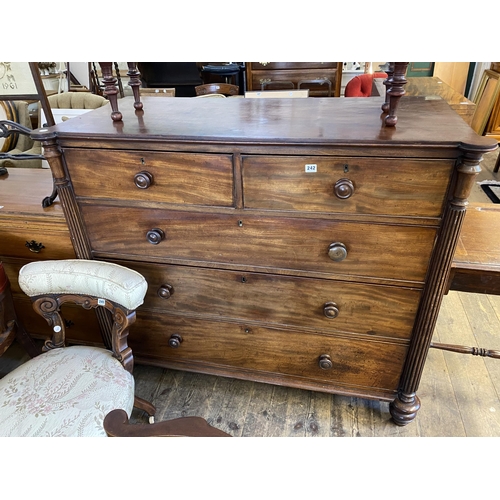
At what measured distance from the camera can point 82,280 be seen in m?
1.29

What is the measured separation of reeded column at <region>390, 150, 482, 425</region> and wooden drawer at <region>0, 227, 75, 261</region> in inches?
56.3

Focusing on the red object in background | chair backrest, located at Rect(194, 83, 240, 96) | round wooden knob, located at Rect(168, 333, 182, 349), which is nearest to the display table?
the red object in background

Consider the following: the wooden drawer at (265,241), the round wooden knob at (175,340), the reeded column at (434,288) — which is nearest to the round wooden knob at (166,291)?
the wooden drawer at (265,241)

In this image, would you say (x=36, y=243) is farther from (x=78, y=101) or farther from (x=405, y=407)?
(x=78, y=101)

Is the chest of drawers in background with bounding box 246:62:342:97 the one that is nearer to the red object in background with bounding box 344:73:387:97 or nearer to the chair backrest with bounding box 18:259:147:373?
the red object in background with bounding box 344:73:387:97

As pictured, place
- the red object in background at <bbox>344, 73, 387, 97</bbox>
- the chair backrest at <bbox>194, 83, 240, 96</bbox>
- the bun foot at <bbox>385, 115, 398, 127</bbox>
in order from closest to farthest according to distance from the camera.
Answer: the bun foot at <bbox>385, 115, 398, 127</bbox>
the red object in background at <bbox>344, 73, 387, 97</bbox>
the chair backrest at <bbox>194, 83, 240, 96</bbox>

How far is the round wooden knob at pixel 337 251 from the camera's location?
1217 millimetres

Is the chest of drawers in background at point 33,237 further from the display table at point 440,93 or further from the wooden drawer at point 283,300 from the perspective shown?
the display table at point 440,93

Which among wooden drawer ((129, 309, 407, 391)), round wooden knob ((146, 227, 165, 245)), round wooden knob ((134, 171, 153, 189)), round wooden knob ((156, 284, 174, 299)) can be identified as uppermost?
round wooden knob ((134, 171, 153, 189))

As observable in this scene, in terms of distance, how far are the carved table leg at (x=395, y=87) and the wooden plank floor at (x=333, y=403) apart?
125 centimetres

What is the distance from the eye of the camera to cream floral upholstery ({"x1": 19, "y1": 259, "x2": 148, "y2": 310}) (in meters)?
1.26

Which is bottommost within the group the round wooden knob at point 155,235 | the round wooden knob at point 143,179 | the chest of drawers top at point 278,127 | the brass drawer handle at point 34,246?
the brass drawer handle at point 34,246

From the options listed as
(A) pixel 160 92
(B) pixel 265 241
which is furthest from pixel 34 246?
(A) pixel 160 92
